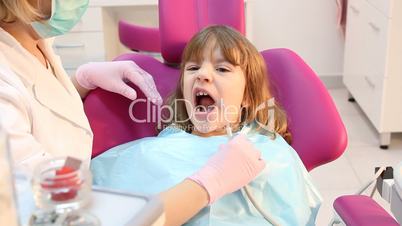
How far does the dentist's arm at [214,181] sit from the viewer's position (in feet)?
3.50

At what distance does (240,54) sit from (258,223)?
0.48m

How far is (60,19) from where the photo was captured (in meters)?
1.25

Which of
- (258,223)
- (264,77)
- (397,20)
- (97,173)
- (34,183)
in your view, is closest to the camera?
(34,183)

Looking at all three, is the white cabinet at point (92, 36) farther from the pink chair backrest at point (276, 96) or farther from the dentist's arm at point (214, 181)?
the dentist's arm at point (214, 181)

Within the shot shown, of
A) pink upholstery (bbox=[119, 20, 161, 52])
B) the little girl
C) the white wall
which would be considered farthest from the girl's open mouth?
the white wall

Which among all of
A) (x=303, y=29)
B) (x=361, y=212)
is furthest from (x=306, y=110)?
(x=303, y=29)

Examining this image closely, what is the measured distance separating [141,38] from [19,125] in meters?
1.84

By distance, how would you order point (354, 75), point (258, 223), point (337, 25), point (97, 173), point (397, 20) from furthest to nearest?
point (337, 25) → point (354, 75) → point (397, 20) → point (97, 173) → point (258, 223)

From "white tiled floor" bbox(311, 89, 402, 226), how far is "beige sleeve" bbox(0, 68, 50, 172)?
1509mm

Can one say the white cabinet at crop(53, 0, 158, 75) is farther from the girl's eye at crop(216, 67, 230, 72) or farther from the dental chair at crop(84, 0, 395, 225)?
the girl's eye at crop(216, 67, 230, 72)

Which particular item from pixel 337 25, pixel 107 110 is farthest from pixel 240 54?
pixel 337 25

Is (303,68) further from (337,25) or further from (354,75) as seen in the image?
(337,25)

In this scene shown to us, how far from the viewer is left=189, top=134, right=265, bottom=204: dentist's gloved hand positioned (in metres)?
1.15

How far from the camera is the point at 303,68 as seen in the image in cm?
170
